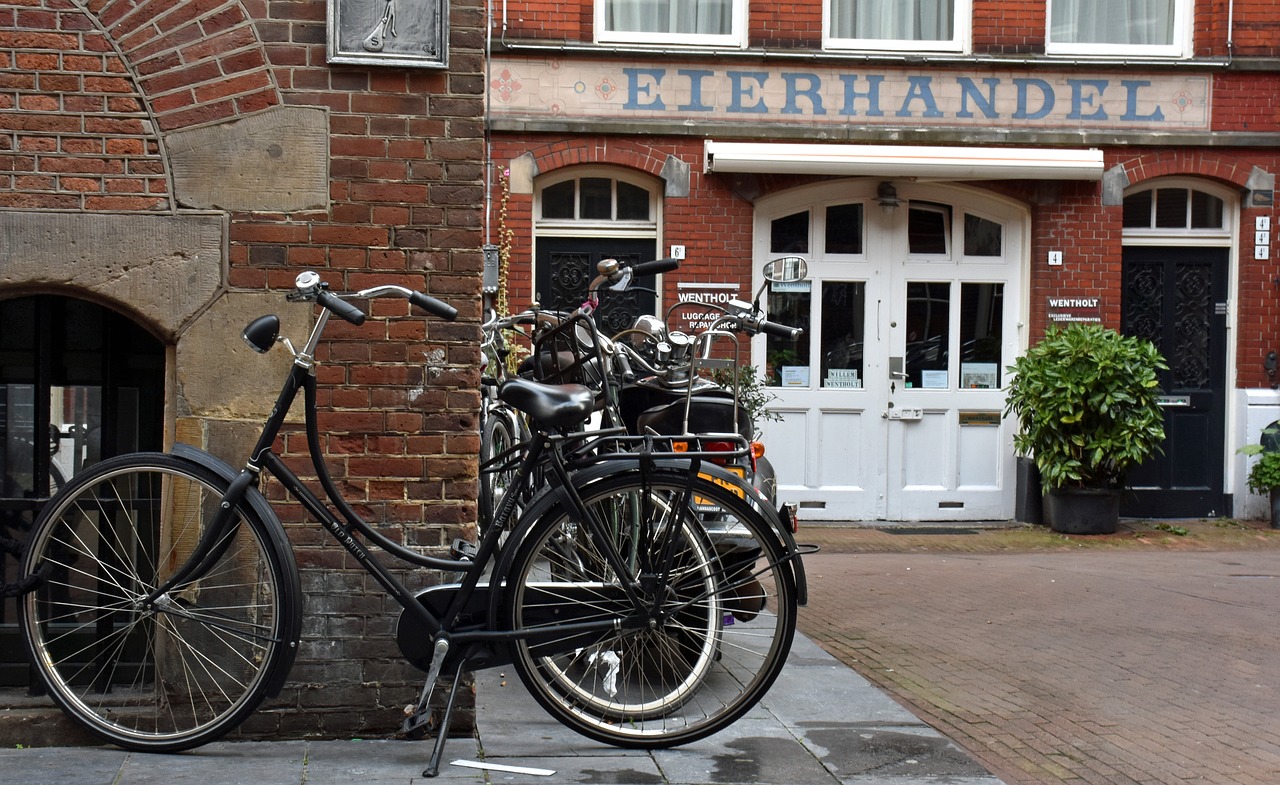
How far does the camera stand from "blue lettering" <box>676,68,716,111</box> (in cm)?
1243

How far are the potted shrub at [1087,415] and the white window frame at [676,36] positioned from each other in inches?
152

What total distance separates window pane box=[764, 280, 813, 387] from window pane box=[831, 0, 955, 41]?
7.93 feet

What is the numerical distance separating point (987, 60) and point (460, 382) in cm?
911

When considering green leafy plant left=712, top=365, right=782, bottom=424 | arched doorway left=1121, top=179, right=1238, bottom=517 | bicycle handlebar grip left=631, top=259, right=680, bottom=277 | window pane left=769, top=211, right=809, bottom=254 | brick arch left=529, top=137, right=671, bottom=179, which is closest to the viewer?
bicycle handlebar grip left=631, top=259, right=680, bottom=277

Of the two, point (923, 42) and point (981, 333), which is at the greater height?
point (923, 42)

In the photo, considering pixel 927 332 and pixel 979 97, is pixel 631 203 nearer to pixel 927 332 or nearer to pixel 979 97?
pixel 927 332

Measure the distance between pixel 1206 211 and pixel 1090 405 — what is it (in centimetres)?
262

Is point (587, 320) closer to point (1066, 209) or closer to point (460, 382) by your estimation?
point (460, 382)

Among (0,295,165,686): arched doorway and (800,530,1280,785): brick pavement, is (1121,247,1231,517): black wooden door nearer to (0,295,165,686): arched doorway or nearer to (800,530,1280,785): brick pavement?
(800,530,1280,785): brick pavement

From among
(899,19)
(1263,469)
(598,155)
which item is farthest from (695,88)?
(1263,469)

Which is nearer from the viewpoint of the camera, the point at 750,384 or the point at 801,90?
the point at 750,384

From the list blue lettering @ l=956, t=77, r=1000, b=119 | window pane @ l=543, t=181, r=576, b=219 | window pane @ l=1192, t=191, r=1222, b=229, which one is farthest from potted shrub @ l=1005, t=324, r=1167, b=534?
window pane @ l=543, t=181, r=576, b=219

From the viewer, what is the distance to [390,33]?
4730 mm

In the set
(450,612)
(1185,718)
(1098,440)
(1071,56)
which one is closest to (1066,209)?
(1071,56)
